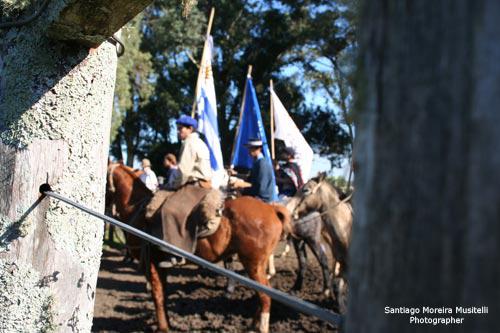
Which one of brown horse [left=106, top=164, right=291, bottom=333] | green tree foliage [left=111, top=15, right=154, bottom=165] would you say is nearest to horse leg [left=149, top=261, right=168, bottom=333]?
brown horse [left=106, top=164, right=291, bottom=333]

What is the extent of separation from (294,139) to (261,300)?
499 centimetres

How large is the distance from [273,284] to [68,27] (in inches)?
288

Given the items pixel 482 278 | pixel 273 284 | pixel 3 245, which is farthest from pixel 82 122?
pixel 273 284

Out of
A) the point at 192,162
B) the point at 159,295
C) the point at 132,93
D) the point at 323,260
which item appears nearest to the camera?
the point at 192,162

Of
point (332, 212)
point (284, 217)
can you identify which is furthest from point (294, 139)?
point (284, 217)

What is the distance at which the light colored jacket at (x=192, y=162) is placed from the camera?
5801mm

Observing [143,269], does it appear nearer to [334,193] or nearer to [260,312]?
[260,312]

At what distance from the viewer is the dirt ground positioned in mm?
6184

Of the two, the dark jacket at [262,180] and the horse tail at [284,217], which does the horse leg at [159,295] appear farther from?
the dark jacket at [262,180]

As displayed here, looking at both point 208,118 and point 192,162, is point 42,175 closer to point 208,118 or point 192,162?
point 192,162

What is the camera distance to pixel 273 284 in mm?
8688

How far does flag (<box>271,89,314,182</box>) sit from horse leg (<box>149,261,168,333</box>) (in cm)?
408

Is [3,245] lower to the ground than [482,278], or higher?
higher

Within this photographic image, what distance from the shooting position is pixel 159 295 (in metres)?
6.04
